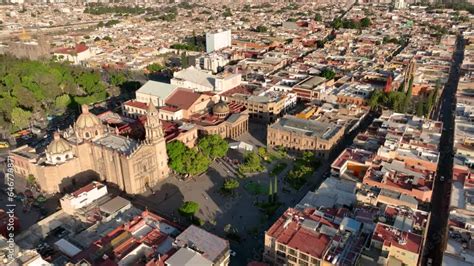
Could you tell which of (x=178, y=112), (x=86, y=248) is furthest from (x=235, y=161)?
(x=86, y=248)

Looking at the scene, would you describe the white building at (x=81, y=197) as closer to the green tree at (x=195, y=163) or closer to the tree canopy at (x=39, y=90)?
the green tree at (x=195, y=163)

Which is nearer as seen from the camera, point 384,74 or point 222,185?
point 222,185

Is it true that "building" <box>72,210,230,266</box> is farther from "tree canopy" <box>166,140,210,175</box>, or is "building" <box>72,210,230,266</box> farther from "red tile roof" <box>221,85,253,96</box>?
"red tile roof" <box>221,85,253,96</box>

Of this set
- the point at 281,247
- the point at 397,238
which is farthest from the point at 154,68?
the point at 397,238

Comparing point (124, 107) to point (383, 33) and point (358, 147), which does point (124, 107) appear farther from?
point (383, 33)

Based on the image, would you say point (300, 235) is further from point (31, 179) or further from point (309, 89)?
point (309, 89)

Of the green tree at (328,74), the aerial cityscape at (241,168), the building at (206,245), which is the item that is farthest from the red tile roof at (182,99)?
the green tree at (328,74)
